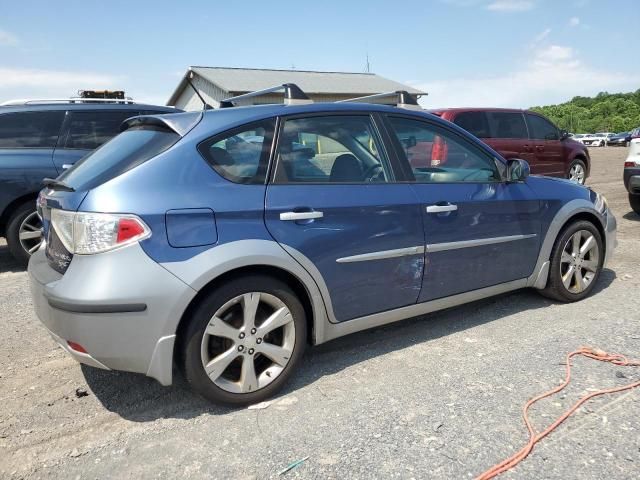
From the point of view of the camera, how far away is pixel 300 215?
2854 millimetres

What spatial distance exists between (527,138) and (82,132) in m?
7.82

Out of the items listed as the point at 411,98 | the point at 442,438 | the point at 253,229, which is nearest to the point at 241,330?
the point at 253,229

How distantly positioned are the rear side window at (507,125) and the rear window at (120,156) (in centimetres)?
768

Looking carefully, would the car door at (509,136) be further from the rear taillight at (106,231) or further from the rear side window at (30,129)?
the rear taillight at (106,231)

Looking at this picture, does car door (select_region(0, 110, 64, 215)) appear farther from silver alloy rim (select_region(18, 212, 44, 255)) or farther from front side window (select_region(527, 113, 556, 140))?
front side window (select_region(527, 113, 556, 140))

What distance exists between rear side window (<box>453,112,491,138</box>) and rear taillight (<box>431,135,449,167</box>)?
536cm

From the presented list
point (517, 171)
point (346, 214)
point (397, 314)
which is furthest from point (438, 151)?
point (397, 314)

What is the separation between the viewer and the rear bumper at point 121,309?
2.44 metres

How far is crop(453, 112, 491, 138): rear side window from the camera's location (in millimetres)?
8828

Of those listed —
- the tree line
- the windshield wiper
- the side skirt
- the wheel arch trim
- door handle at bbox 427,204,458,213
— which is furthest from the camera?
the tree line

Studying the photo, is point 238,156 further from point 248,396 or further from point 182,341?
A: point 248,396

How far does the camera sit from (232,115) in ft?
9.70

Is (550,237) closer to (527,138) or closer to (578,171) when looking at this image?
(527,138)

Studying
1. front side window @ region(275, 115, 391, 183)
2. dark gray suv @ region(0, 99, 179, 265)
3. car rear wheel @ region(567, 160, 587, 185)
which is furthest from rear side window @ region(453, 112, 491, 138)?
front side window @ region(275, 115, 391, 183)
